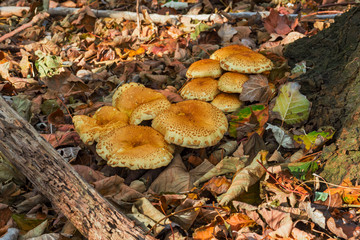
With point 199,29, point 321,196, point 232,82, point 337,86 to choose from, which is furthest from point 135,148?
point 199,29

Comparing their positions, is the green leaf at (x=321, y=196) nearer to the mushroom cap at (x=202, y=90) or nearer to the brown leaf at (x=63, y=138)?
the mushroom cap at (x=202, y=90)

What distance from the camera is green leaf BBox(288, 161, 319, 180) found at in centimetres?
250

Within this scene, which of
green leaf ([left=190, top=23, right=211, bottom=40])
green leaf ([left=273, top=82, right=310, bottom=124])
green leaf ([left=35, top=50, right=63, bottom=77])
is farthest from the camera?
green leaf ([left=190, top=23, right=211, bottom=40])

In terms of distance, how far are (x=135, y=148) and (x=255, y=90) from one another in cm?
148

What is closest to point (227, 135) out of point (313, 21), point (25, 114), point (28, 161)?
point (28, 161)

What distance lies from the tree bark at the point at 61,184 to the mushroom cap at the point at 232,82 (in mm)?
1927

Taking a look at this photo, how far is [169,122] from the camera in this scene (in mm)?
3059

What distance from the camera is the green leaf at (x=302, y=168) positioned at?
8.19 ft

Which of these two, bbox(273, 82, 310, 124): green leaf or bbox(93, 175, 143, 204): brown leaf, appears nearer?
bbox(93, 175, 143, 204): brown leaf

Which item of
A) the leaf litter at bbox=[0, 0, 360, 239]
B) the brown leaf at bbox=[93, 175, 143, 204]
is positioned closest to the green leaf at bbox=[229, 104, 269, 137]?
the leaf litter at bbox=[0, 0, 360, 239]

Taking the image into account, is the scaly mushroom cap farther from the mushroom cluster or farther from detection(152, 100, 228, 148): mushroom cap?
the mushroom cluster

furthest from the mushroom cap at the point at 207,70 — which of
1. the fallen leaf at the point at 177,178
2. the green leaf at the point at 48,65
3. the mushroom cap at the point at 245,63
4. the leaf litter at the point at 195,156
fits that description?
the green leaf at the point at 48,65

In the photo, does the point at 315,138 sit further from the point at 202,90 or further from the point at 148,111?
the point at 148,111

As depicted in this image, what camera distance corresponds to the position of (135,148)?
291 centimetres
